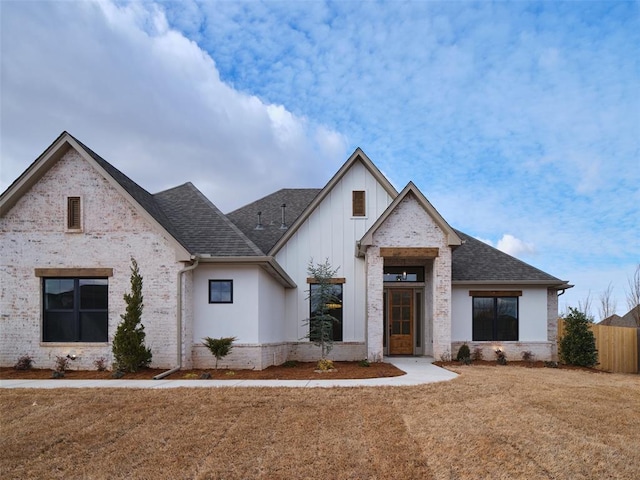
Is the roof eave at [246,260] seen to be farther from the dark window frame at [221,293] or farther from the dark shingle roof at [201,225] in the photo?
the dark window frame at [221,293]

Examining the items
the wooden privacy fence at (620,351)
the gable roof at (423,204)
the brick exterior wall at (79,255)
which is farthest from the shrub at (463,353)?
the brick exterior wall at (79,255)

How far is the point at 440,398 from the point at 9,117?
14.2m

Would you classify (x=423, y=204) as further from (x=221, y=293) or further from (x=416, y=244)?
(x=221, y=293)

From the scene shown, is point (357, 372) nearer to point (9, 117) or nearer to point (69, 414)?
point (69, 414)

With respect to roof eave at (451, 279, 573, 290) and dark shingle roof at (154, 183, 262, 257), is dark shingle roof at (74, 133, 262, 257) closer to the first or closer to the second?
dark shingle roof at (154, 183, 262, 257)

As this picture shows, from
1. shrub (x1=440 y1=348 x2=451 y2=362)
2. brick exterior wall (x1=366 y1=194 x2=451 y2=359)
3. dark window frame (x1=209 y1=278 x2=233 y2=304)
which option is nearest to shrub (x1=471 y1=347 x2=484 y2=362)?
shrub (x1=440 y1=348 x2=451 y2=362)

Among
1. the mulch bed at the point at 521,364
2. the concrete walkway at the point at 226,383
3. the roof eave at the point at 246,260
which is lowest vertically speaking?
the mulch bed at the point at 521,364

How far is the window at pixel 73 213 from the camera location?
13.4 meters

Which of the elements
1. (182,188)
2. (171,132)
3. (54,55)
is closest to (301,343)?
(182,188)

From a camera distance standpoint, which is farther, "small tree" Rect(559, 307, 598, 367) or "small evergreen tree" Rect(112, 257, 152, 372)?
"small tree" Rect(559, 307, 598, 367)

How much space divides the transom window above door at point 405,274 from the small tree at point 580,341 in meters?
5.60

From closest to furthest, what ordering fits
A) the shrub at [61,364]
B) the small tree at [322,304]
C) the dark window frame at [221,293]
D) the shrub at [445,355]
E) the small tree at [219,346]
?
1. the shrub at [61,364]
2. the small tree at [219,346]
3. the dark window frame at [221,293]
4. the small tree at [322,304]
5. the shrub at [445,355]

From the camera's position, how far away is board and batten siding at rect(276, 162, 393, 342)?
17.2m

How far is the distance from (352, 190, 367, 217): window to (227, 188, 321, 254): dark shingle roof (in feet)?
10.1
